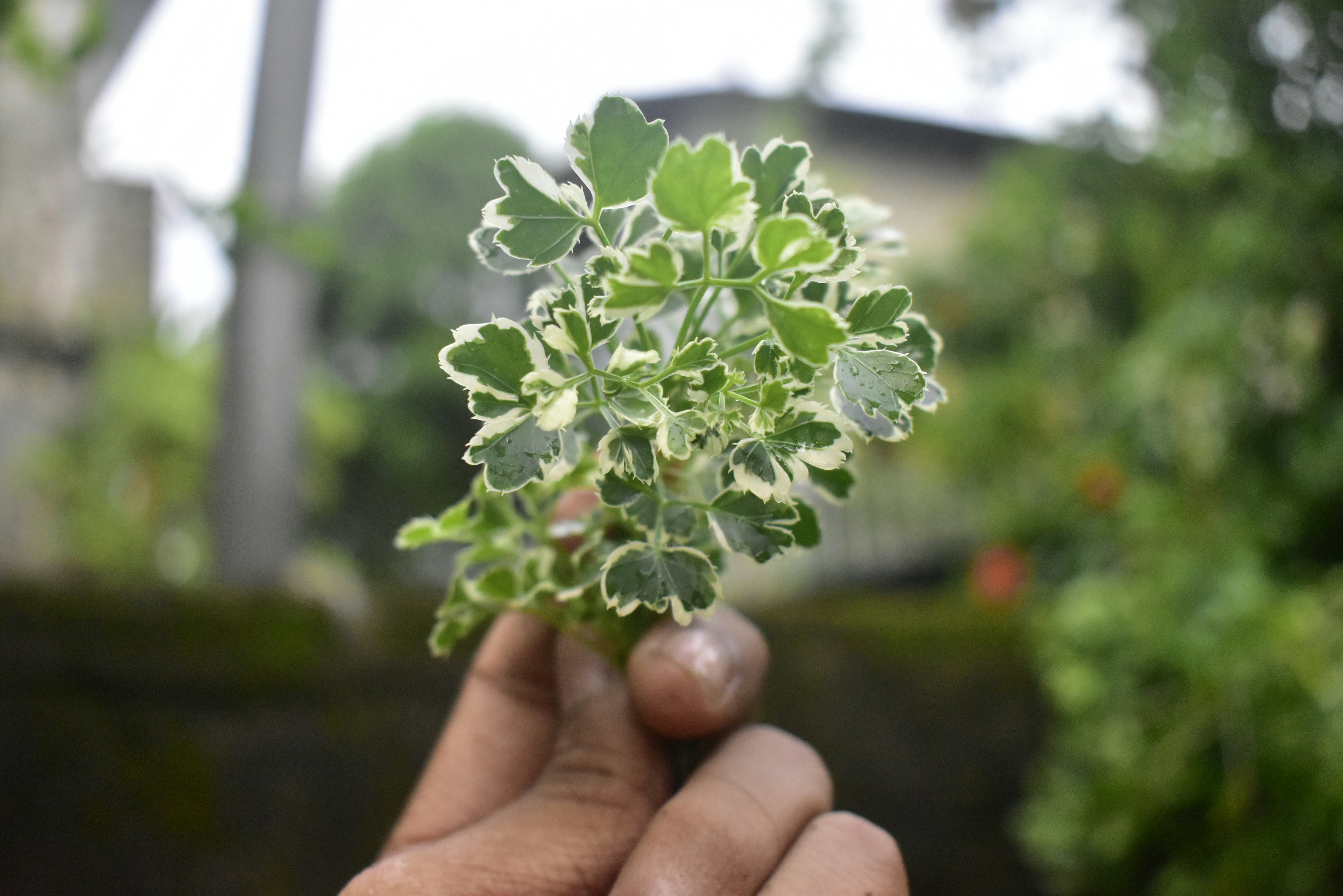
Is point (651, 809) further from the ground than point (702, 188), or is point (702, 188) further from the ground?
point (702, 188)

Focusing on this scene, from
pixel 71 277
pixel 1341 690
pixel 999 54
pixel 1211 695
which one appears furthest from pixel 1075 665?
pixel 71 277

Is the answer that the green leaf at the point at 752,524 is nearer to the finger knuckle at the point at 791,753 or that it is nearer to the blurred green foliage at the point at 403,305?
the finger knuckle at the point at 791,753

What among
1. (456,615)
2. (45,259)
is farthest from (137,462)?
(456,615)

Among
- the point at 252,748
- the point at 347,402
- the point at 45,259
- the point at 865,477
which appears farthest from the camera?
the point at 347,402

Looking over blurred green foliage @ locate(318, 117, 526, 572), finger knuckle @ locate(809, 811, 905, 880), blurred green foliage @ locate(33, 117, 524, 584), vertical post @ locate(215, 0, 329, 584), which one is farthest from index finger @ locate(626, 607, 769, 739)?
blurred green foliage @ locate(318, 117, 526, 572)

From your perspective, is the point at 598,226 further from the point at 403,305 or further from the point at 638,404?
the point at 403,305

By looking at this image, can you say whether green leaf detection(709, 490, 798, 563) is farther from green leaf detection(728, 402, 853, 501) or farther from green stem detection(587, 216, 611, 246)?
green stem detection(587, 216, 611, 246)

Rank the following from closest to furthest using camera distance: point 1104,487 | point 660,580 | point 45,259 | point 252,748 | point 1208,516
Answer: point 660,580 < point 252,748 < point 1208,516 < point 1104,487 < point 45,259

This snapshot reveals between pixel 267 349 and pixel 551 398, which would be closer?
pixel 551 398

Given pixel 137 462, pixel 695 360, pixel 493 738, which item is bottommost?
pixel 137 462
